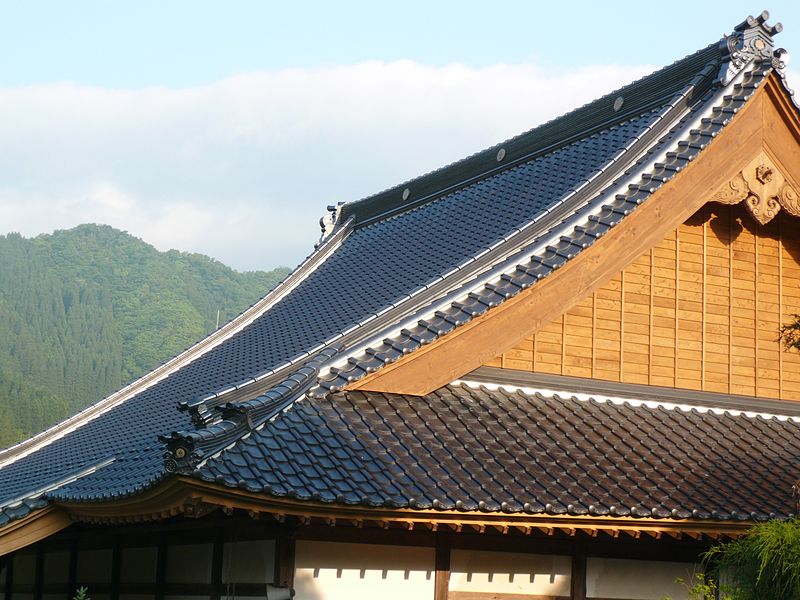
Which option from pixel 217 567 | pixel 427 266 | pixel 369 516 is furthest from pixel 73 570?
pixel 369 516

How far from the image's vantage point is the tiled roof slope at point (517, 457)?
7660mm

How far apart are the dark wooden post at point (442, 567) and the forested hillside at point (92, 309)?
58.3 meters

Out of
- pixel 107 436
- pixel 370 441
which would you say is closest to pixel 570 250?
pixel 370 441

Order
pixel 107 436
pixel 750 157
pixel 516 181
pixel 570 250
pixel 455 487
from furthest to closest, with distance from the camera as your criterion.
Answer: pixel 516 181 → pixel 107 436 → pixel 750 157 → pixel 570 250 → pixel 455 487

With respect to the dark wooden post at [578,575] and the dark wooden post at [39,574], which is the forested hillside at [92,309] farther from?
the dark wooden post at [578,575]

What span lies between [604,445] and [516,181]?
465cm

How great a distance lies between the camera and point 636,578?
9.37m

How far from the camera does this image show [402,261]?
13.1 m

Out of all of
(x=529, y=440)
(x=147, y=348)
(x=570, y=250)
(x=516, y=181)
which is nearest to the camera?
(x=529, y=440)

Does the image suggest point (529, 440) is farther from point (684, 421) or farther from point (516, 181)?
point (516, 181)

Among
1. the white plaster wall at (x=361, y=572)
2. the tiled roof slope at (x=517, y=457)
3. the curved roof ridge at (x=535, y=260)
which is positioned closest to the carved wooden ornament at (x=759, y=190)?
the curved roof ridge at (x=535, y=260)

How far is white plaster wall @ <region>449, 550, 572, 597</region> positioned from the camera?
28.7 feet

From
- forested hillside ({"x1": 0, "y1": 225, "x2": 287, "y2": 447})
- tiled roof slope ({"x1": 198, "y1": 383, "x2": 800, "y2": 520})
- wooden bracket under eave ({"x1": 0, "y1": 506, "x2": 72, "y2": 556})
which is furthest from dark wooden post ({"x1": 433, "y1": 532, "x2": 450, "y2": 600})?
forested hillside ({"x1": 0, "y1": 225, "x2": 287, "y2": 447})

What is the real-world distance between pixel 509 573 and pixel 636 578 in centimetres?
121
